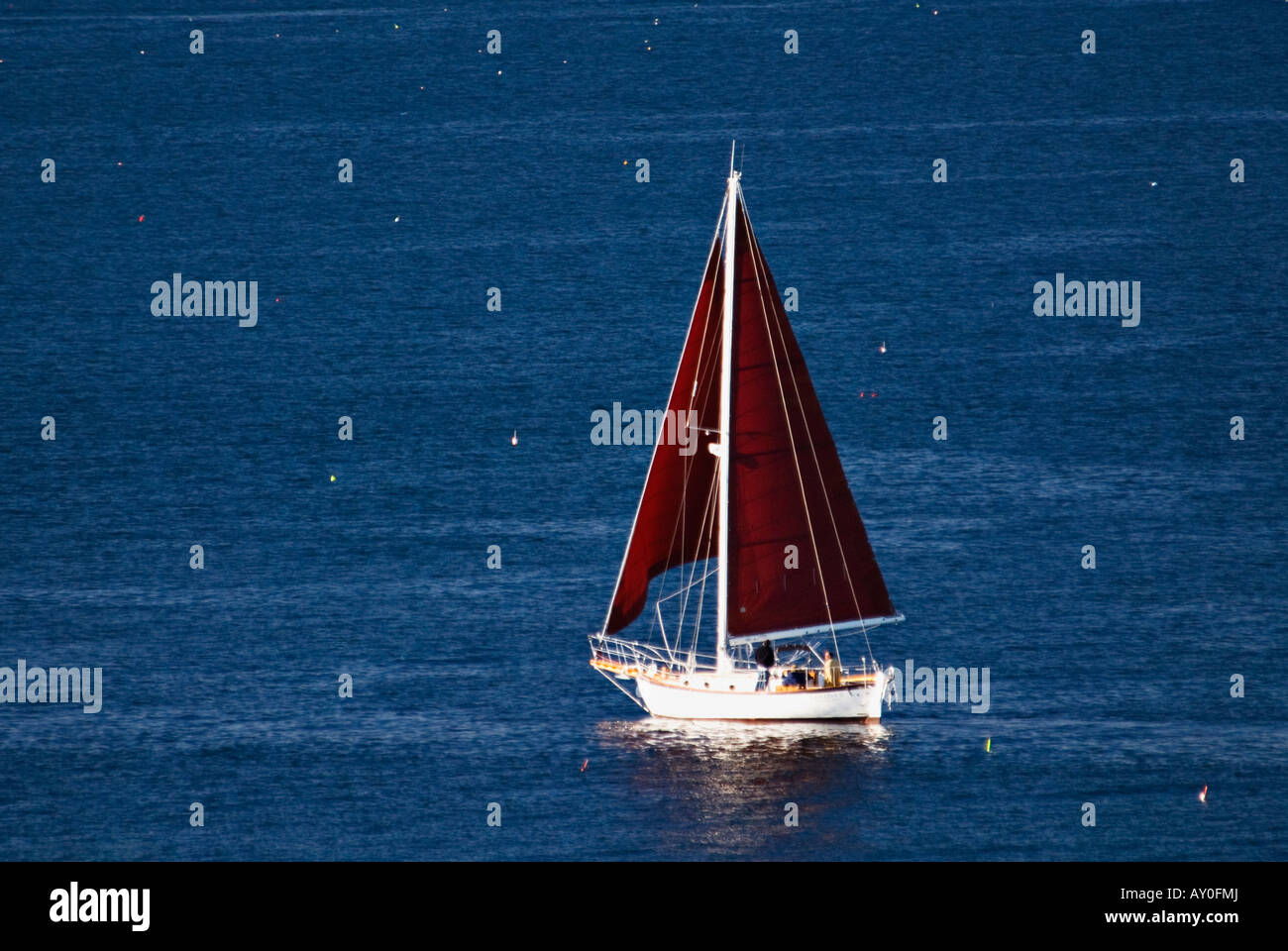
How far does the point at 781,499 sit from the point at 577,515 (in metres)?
42.4

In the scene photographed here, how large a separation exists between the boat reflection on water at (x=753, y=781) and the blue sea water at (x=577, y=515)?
180 mm

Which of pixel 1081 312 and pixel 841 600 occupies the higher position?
pixel 1081 312

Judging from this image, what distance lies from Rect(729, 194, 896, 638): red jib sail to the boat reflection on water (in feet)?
13.0

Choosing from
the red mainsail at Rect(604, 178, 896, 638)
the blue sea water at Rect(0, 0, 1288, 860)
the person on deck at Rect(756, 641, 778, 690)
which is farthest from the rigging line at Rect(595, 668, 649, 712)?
the person on deck at Rect(756, 641, 778, 690)

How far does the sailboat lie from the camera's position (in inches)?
3625

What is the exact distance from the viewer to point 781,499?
305 ft

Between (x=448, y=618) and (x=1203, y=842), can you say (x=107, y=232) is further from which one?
(x=1203, y=842)

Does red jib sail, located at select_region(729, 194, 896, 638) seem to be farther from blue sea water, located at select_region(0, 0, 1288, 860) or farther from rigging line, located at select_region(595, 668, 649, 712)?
rigging line, located at select_region(595, 668, 649, 712)

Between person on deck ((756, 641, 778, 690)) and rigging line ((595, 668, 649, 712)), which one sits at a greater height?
person on deck ((756, 641, 778, 690))

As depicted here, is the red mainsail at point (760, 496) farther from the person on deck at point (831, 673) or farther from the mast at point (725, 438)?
the person on deck at point (831, 673)

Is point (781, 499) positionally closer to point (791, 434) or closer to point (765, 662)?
point (791, 434)

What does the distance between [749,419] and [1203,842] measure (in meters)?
21.3
